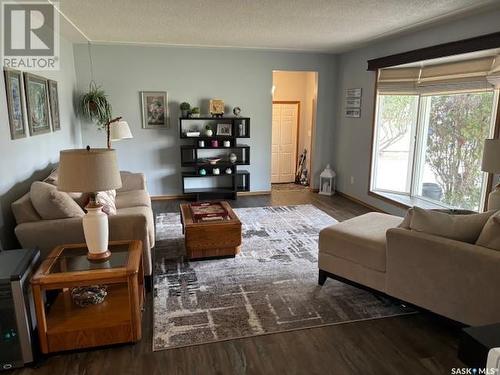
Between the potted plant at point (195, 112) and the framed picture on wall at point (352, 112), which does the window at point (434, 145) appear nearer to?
the framed picture on wall at point (352, 112)

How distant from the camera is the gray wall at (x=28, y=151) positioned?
281 centimetres

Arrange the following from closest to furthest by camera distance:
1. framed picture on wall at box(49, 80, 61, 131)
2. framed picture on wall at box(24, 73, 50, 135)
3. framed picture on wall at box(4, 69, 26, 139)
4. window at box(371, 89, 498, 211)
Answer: framed picture on wall at box(4, 69, 26, 139) < framed picture on wall at box(24, 73, 50, 135) < window at box(371, 89, 498, 211) < framed picture on wall at box(49, 80, 61, 131)

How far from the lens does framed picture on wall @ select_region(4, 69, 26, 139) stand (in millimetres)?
2953

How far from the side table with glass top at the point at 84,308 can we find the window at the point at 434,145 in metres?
3.73

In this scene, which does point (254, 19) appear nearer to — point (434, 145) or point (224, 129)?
point (224, 129)

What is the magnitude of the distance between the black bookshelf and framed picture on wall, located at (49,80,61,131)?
1828 millimetres

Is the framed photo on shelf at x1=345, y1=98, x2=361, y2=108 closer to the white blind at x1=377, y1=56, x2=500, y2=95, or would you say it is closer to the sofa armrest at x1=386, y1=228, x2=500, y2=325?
the white blind at x1=377, y1=56, x2=500, y2=95

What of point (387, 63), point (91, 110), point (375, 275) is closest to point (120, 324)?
point (375, 275)

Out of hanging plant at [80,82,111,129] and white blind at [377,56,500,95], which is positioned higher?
white blind at [377,56,500,95]

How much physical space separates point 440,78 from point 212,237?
10.9 ft

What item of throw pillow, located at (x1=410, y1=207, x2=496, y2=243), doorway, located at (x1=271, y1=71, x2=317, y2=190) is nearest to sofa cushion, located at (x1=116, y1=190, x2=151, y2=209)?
throw pillow, located at (x1=410, y1=207, x2=496, y2=243)

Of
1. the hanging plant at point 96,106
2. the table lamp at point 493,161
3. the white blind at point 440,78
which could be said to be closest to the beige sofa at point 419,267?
the table lamp at point 493,161

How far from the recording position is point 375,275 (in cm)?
267

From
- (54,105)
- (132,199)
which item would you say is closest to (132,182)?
(132,199)
